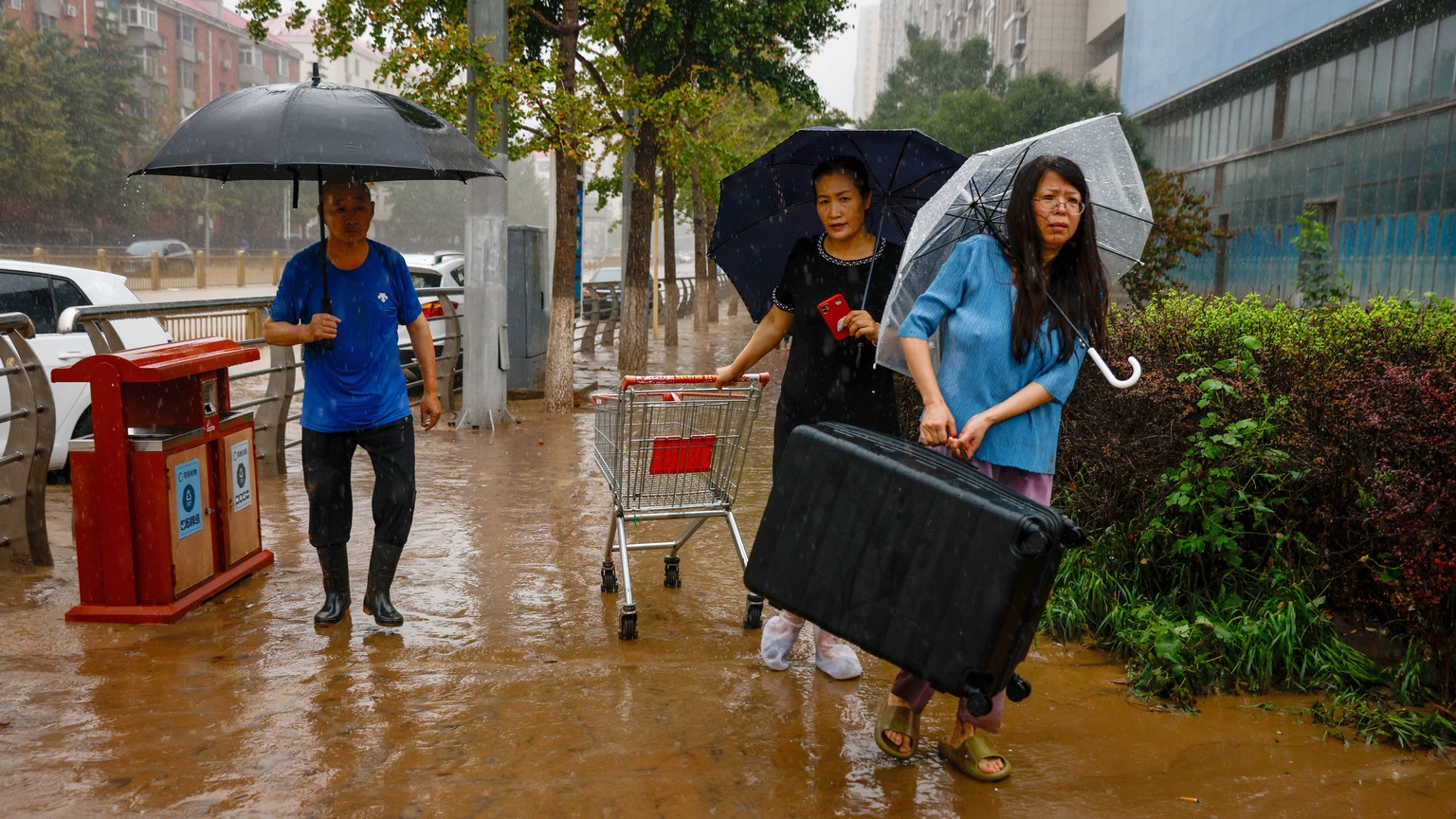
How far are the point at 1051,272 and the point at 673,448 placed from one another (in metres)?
2.04

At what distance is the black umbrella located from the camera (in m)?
4.42

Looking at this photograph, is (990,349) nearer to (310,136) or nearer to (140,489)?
(310,136)

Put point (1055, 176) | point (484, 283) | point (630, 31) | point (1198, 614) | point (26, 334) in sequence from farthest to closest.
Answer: point (630, 31) < point (484, 283) < point (26, 334) < point (1198, 614) < point (1055, 176)

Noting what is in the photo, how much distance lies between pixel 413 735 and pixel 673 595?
197 cm

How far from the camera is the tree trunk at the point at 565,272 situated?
12336mm

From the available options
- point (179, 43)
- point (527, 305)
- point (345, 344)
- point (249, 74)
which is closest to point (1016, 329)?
point (345, 344)

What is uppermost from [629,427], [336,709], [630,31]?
[630,31]

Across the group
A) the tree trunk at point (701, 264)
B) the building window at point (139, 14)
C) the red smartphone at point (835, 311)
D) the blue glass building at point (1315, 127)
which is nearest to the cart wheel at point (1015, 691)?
the red smartphone at point (835, 311)

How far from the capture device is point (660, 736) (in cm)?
388

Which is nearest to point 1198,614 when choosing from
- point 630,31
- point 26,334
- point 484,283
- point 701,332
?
point 26,334

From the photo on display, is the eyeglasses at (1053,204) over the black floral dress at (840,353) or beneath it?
over

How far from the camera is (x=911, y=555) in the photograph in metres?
3.13

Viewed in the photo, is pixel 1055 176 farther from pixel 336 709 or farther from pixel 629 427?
pixel 336 709

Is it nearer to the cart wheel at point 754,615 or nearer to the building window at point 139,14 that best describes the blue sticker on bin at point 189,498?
the cart wheel at point 754,615
